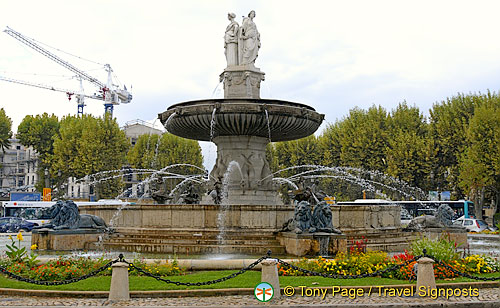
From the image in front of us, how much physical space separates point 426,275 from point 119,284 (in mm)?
5142

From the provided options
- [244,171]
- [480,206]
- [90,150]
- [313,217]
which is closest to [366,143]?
[480,206]

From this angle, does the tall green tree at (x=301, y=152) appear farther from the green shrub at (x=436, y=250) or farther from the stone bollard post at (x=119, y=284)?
the stone bollard post at (x=119, y=284)

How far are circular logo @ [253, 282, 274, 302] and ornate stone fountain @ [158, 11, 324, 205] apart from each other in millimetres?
9848

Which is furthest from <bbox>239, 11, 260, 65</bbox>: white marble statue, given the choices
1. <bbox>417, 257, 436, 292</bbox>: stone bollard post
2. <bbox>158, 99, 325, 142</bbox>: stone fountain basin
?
<bbox>417, 257, 436, 292</bbox>: stone bollard post

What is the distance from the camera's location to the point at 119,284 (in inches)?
335

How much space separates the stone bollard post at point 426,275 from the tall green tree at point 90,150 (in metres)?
44.4

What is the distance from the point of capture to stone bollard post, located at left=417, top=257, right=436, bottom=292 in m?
9.04

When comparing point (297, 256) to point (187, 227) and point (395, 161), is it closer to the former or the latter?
point (187, 227)

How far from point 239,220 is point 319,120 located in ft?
21.6

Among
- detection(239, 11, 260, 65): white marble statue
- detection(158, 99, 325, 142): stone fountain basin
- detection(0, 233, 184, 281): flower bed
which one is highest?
detection(239, 11, 260, 65): white marble statue

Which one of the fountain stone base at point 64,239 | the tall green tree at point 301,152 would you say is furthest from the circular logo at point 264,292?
the tall green tree at point 301,152

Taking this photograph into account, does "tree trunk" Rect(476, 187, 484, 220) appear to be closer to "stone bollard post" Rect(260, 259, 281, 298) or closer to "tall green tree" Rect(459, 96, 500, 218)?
"tall green tree" Rect(459, 96, 500, 218)

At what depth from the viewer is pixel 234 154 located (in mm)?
20047

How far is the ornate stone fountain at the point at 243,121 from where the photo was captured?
18203 millimetres
